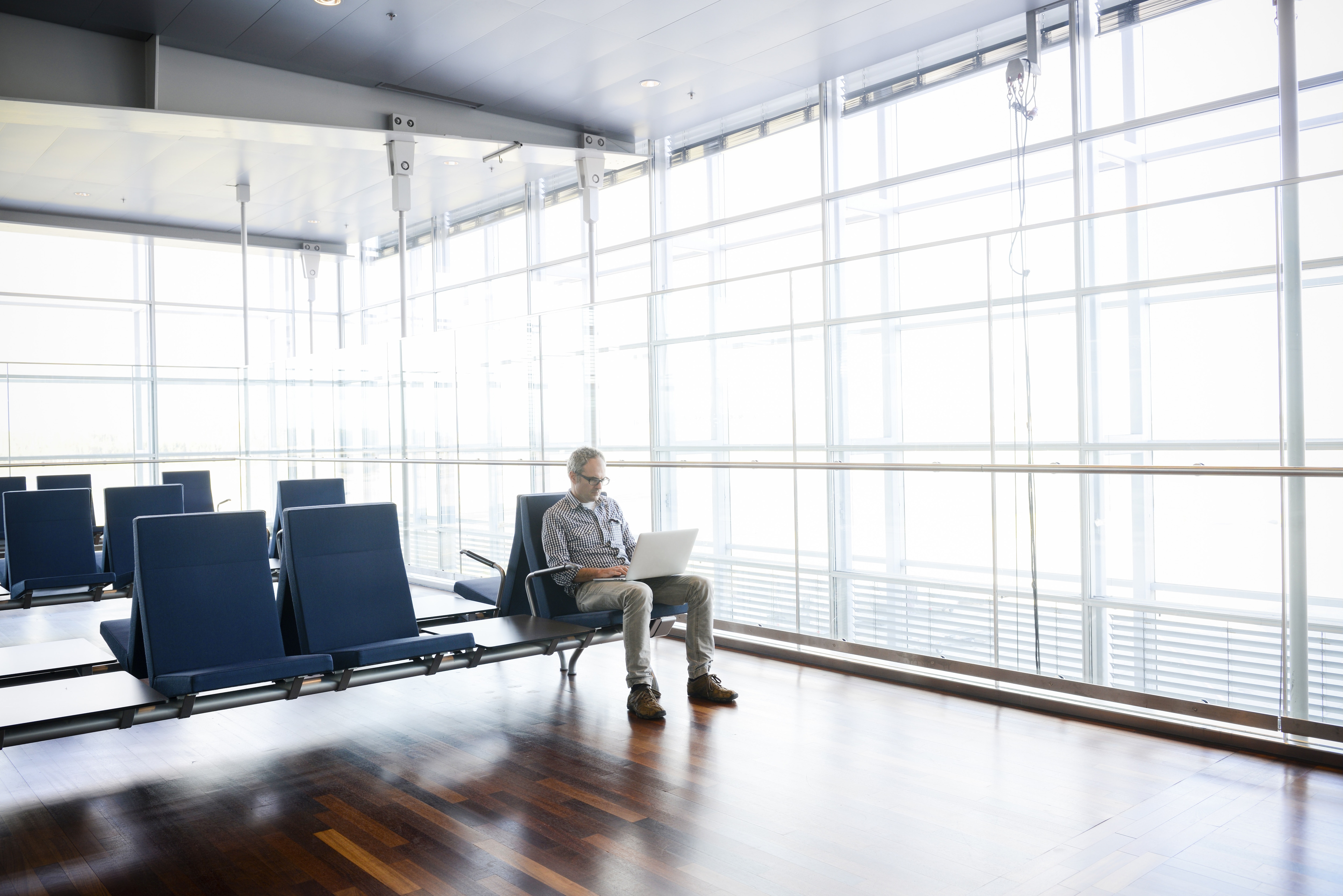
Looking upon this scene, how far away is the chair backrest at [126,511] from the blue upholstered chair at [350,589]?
2.79 metres

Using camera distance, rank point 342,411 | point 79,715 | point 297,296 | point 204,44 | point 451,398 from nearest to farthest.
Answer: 1. point 79,715
2. point 204,44
3. point 451,398
4. point 342,411
5. point 297,296

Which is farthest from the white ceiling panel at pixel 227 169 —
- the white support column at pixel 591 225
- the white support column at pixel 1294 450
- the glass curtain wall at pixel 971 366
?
the white support column at pixel 1294 450

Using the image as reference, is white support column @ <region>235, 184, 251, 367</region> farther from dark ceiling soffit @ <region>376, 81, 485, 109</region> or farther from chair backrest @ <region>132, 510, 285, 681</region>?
chair backrest @ <region>132, 510, 285, 681</region>

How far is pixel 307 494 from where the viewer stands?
6984 millimetres

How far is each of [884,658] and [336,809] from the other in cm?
294

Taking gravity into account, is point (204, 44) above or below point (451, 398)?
above

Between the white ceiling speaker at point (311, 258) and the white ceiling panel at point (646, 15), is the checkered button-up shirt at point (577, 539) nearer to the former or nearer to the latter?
the white ceiling panel at point (646, 15)

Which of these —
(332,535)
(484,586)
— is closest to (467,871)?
A: (332,535)

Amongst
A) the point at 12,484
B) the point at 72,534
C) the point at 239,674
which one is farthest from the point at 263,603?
the point at 12,484

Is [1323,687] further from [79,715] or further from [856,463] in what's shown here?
[79,715]

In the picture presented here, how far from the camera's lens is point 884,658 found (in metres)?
5.20

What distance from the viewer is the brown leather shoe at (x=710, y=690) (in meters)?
4.71

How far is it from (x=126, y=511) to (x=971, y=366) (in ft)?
17.9

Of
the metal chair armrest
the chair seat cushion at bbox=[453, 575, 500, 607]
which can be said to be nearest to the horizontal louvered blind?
the metal chair armrest
